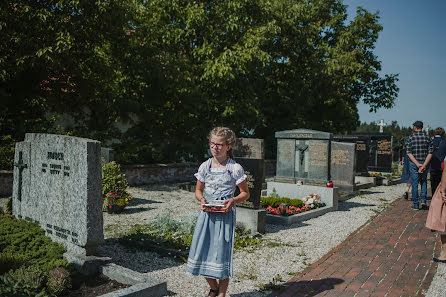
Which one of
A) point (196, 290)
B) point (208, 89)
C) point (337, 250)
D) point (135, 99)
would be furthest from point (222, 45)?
point (196, 290)

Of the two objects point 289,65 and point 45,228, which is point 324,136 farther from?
point 289,65

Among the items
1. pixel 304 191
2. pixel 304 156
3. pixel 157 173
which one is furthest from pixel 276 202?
pixel 157 173

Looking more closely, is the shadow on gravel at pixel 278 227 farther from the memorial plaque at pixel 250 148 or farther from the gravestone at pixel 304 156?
the memorial plaque at pixel 250 148

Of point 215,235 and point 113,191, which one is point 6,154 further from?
point 215,235

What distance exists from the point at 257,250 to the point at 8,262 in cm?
374

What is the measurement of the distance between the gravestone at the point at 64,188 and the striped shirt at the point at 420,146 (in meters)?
8.16

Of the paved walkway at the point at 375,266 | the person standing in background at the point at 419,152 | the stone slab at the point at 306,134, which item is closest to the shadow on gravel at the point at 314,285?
the paved walkway at the point at 375,266

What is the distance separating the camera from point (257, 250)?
254 inches

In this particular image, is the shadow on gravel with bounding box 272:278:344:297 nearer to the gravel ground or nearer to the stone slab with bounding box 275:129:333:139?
the gravel ground

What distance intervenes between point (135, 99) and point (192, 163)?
374 cm

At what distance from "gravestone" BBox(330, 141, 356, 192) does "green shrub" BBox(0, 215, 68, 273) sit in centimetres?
978

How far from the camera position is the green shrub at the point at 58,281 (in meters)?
3.98

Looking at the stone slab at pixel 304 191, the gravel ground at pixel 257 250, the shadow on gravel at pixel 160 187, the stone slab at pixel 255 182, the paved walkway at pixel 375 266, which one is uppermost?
the stone slab at pixel 255 182

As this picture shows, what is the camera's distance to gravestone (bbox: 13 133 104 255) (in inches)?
190
